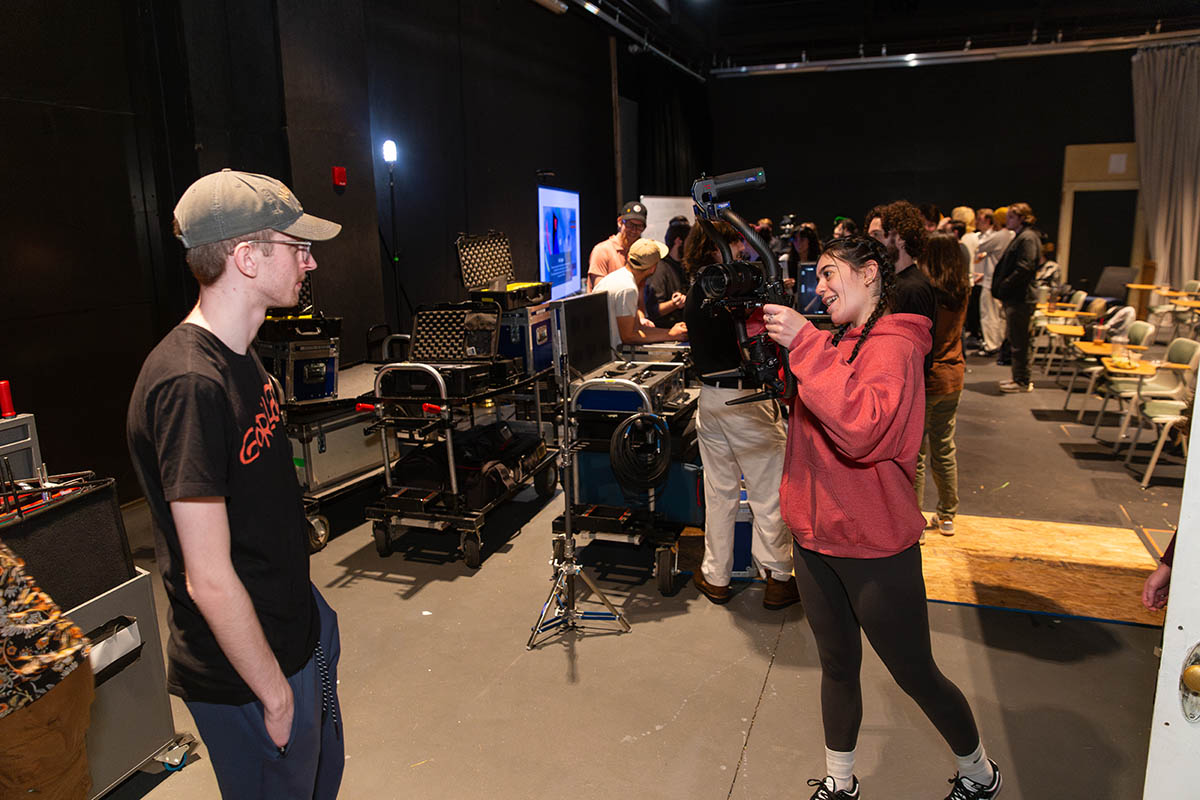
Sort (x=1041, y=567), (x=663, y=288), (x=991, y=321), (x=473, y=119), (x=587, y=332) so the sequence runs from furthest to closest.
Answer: (x=991, y=321) → (x=473, y=119) → (x=663, y=288) → (x=587, y=332) → (x=1041, y=567)

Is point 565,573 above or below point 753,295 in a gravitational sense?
below

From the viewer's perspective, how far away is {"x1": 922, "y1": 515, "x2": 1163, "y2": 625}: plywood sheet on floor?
3.29 meters

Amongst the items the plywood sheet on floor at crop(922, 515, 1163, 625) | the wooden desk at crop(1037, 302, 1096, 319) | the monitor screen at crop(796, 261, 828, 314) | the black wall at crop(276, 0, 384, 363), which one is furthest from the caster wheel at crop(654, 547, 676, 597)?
the wooden desk at crop(1037, 302, 1096, 319)

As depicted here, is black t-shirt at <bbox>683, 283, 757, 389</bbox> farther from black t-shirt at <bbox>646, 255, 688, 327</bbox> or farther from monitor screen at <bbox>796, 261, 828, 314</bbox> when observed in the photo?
monitor screen at <bbox>796, 261, 828, 314</bbox>

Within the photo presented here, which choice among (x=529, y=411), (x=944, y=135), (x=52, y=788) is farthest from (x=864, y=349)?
(x=944, y=135)

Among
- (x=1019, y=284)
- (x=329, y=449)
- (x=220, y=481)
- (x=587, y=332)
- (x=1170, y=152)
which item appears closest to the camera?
(x=220, y=481)

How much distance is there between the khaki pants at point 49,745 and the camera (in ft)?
4.52

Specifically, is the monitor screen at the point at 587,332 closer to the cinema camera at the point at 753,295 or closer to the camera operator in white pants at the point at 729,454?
the camera operator in white pants at the point at 729,454

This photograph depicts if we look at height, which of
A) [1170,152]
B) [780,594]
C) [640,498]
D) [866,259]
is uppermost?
[1170,152]

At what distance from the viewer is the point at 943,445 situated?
3887 millimetres

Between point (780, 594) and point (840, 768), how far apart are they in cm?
128

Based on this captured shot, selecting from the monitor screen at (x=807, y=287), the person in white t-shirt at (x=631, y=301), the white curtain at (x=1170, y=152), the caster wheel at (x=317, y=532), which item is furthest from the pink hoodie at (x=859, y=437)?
the white curtain at (x=1170, y=152)

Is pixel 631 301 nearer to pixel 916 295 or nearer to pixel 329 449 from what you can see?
pixel 916 295

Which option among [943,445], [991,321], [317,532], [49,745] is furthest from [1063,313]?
[49,745]
